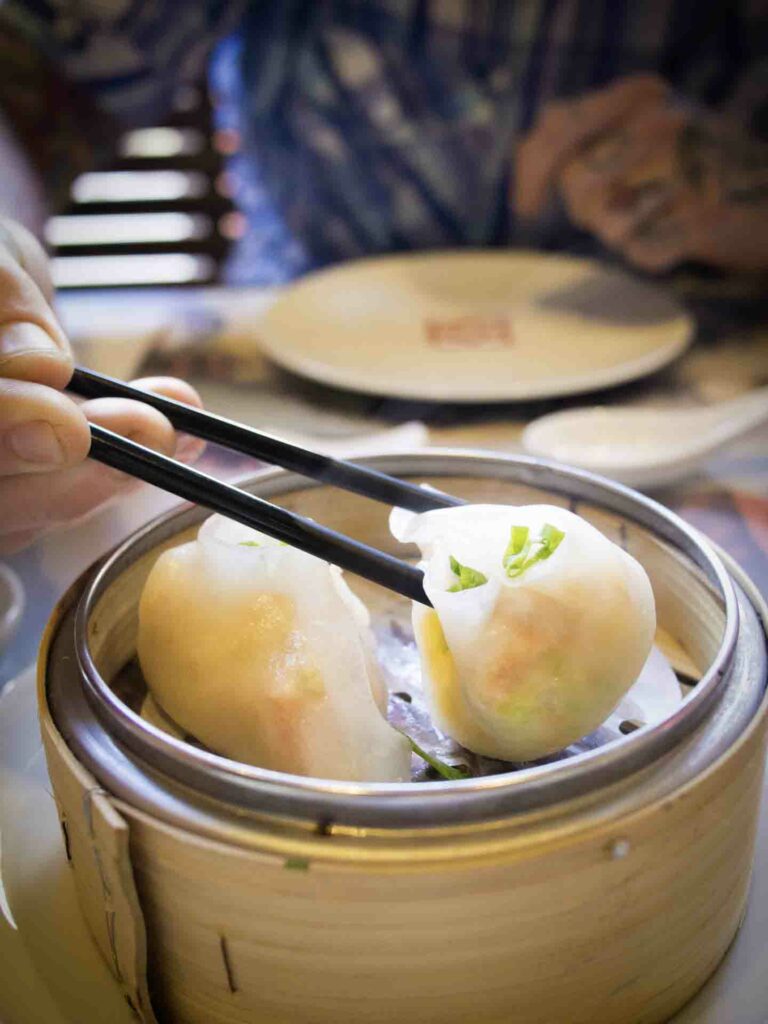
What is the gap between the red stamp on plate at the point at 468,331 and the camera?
5.89 ft

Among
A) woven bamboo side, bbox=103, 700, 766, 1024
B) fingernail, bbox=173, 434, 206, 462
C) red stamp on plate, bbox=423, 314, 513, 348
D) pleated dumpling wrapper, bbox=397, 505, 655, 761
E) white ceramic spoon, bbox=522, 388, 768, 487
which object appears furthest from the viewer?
red stamp on plate, bbox=423, 314, 513, 348

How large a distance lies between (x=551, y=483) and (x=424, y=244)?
64.0 inches

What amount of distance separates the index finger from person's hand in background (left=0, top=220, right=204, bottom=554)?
4.25 ft

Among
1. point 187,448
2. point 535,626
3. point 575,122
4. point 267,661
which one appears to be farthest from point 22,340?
point 575,122

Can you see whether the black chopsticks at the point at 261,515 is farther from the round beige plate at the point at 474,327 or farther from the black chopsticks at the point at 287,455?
the round beige plate at the point at 474,327

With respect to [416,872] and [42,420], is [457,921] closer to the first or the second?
[416,872]

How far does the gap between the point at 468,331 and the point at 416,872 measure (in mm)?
1431

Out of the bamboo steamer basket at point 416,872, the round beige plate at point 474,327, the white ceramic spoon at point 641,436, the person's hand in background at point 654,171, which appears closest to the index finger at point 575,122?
the person's hand in background at point 654,171

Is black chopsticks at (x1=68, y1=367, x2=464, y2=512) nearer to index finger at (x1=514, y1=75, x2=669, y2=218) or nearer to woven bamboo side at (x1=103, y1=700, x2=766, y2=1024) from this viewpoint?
woven bamboo side at (x1=103, y1=700, x2=766, y2=1024)

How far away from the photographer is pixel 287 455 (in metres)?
0.81

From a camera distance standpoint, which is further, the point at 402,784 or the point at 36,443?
Result: the point at 36,443

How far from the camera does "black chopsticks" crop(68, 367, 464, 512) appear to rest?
0.81m

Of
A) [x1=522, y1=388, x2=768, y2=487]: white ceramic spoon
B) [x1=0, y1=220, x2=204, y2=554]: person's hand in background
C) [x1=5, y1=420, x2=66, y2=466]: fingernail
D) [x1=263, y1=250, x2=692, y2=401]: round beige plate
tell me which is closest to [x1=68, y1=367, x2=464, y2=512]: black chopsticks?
[x1=0, y1=220, x2=204, y2=554]: person's hand in background

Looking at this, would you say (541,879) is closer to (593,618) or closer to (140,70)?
(593,618)
